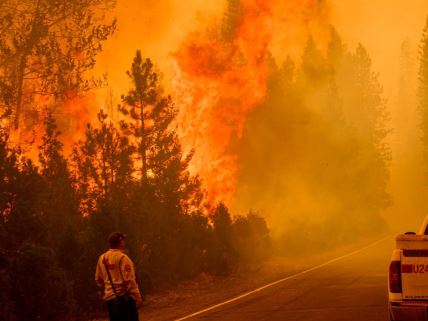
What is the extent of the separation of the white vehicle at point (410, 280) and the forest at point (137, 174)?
784cm

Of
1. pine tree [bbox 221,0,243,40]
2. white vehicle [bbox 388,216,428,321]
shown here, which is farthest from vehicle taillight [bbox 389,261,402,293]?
pine tree [bbox 221,0,243,40]

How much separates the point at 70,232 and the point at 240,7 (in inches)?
1256

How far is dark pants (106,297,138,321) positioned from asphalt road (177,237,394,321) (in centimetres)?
399

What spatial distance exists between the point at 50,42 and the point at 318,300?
9.62 metres

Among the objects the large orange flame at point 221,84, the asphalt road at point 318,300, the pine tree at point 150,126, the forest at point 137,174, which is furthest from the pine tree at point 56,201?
the large orange flame at point 221,84

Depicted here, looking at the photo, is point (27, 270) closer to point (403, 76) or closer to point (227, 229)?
point (227, 229)

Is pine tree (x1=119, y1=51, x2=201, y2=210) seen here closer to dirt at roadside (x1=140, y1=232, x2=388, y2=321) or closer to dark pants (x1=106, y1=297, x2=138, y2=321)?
dirt at roadside (x1=140, y1=232, x2=388, y2=321)

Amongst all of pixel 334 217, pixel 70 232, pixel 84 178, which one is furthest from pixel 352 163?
pixel 70 232

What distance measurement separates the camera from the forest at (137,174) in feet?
43.8

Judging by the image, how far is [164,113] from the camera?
27719 millimetres

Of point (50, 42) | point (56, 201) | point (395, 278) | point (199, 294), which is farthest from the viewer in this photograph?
point (56, 201)

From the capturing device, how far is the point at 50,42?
53.3 ft

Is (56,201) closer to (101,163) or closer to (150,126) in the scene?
(101,163)

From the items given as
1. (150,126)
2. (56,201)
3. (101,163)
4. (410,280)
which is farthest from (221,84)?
(410,280)
